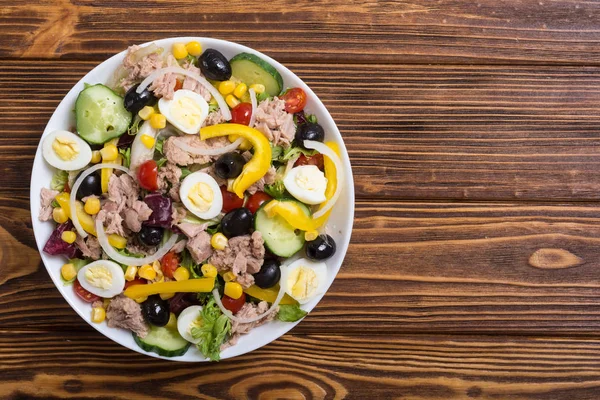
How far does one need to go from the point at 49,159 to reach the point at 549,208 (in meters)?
2.29

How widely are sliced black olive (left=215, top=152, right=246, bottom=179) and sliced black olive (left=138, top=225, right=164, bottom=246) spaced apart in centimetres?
33

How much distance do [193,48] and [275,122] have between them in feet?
1.49

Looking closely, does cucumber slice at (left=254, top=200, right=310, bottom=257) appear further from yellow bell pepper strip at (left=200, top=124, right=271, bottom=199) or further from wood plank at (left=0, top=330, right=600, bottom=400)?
wood plank at (left=0, top=330, right=600, bottom=400)

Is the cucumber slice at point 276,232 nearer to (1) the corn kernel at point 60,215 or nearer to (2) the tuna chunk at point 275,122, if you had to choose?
(2) the tuna chunk at point 275,122

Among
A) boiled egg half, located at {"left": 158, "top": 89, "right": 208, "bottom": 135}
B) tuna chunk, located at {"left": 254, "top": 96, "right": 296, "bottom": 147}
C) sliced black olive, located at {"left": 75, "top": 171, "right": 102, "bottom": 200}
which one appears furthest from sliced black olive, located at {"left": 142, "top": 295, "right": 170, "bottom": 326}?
tuna chunk, located at {"left": 254, "top": 96, "right": 296, "bottom": 147}

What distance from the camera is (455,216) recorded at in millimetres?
2965

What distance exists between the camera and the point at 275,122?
2479 millimetres

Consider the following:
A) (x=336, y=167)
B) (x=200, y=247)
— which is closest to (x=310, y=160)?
(x=336, y=167)

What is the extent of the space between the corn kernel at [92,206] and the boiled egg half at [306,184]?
29.5 inches

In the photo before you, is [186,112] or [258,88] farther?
[258,88]

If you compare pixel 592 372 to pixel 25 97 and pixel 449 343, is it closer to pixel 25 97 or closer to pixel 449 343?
pixel 449 343

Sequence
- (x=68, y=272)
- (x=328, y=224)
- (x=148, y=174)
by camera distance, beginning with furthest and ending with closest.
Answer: (x=328, y=224), (x=68, y=272), (x=148, y=174)

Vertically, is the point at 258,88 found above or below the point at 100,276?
above

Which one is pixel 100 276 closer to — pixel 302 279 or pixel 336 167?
pixel 302 279
